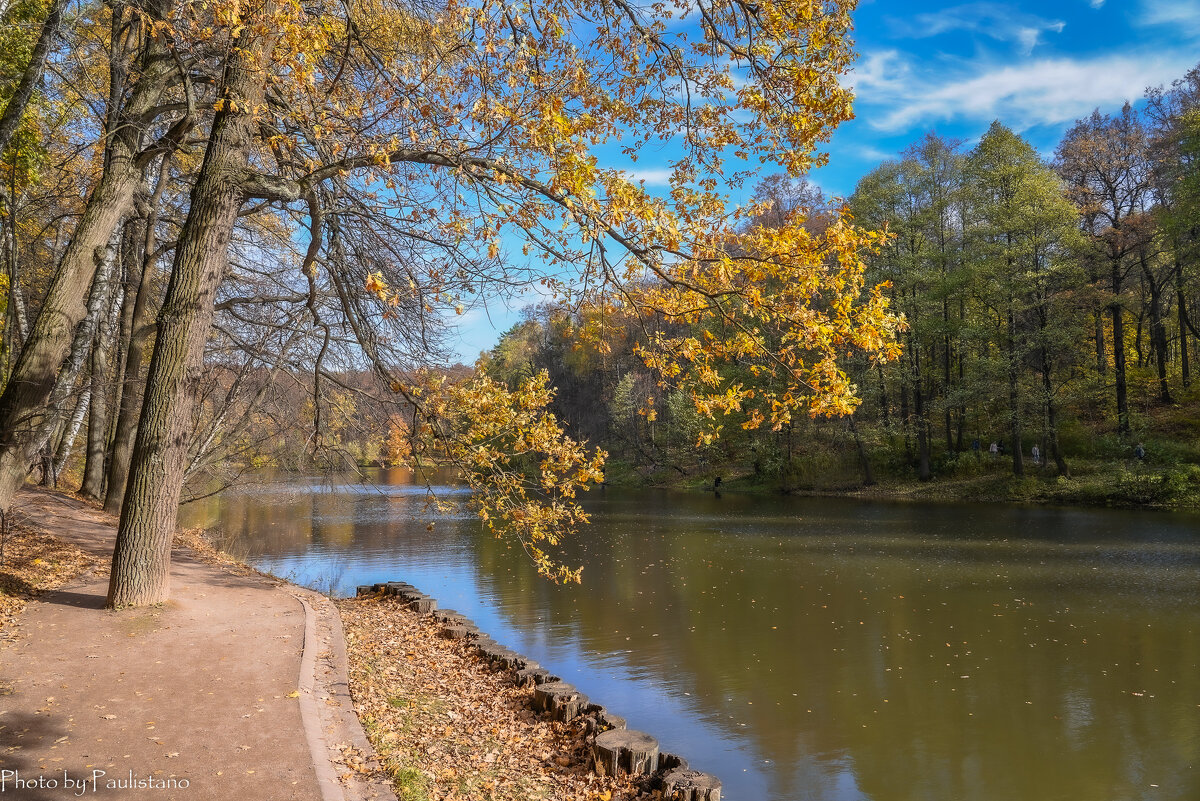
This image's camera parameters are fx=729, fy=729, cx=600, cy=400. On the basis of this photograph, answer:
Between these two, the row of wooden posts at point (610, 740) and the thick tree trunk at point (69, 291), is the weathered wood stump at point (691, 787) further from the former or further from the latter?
the thick tree trunk at point (69, 291)

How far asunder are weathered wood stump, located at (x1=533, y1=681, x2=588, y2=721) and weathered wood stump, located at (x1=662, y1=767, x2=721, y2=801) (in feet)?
4.54

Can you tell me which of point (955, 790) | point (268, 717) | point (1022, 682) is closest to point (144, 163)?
point (268, 717)

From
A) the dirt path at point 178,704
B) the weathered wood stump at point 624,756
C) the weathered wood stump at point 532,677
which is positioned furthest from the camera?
the weathered wood stump at point 532,677

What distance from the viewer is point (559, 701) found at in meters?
6.29

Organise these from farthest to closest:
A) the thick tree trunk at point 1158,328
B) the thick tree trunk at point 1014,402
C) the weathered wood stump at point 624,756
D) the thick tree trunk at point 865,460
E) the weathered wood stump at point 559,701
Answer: the thick tree trunk at point 865,460
the thick tree trunk at point 1158,328
the thick tree trunk at point 1014,402
the weathered wood stump at point 559,701
the weathered wood stump at point 624,756

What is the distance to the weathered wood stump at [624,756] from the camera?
5.23 meters

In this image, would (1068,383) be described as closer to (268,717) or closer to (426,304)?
(426,304)

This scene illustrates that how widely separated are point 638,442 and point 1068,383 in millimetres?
23969

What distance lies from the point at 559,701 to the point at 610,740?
3.19 ft

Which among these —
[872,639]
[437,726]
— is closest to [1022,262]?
[872,639]

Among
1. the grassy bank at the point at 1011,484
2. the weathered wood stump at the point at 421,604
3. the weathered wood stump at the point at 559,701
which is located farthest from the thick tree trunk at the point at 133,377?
the grassy bank at the point at 1011,484

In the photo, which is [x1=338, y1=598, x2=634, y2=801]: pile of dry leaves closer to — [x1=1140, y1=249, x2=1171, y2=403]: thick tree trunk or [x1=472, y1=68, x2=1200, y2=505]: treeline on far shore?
[x1=472, y1=68, x2=1200, y2=505]: treeline on far shore

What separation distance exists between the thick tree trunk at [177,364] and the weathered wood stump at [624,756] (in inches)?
187

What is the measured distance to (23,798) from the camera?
365 centimetres
